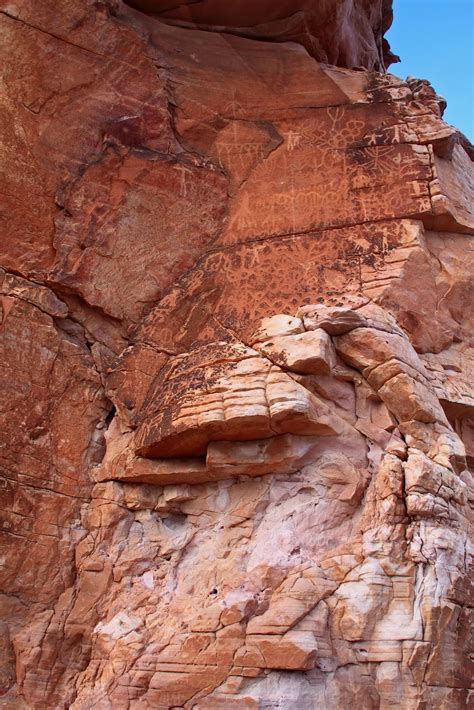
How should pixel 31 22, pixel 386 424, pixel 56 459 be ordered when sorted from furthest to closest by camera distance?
1. pixel 31 22
2. pixel 56 459
3. pixel 386 424

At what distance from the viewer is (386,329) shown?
842 centimetres

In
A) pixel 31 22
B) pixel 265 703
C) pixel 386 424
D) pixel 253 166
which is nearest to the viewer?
pixel 265 703

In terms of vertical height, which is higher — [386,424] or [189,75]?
[189,75]

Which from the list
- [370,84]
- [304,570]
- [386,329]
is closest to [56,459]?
[304,570]

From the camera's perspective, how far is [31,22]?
966 centimetres

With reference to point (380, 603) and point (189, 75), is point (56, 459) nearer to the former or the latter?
point (380, 603)

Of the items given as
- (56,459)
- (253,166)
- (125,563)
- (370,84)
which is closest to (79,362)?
(56,459)

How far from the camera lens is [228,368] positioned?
828 centimetres

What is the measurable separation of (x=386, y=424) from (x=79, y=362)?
11.3 feet

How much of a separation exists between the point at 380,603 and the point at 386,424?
1762mm

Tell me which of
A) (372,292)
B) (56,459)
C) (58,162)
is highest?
(58,162)

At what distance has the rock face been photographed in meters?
7.23

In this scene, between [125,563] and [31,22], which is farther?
[31,22]

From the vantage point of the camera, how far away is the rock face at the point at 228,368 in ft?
23.7
